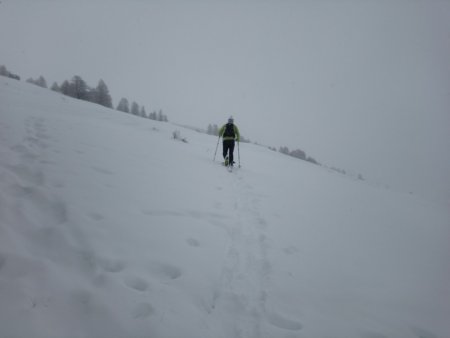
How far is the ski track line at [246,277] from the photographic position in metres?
2.94

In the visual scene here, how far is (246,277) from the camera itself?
12.3 ft

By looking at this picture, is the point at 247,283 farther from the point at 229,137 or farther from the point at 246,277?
the point at 229,137

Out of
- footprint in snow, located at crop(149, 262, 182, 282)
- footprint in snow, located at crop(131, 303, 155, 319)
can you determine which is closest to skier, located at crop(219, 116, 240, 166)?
footprint in snow, located at crop(149, 262, 182, 282)

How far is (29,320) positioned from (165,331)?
1.34 metres

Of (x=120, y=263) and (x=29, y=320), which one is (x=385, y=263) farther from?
(x=29, y=320)

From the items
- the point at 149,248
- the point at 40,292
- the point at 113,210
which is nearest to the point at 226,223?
the point at 149,248

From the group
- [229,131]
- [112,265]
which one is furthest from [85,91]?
[112,265]

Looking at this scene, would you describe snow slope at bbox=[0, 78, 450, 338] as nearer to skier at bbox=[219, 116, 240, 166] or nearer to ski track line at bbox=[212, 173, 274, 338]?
ski track line at bbox=[212, 173, 274, 338]

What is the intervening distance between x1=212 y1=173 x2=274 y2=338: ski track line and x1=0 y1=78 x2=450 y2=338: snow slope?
21 millimetres

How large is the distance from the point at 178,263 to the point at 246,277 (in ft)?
3.94

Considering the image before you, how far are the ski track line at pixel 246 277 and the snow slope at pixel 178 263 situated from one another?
0.02m

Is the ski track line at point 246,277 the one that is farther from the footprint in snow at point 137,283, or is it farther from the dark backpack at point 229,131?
the dark backpack at point 229,131

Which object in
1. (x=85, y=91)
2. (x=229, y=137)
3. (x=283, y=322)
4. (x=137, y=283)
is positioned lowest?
(x=283, y=322)

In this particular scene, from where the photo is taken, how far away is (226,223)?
17.6ft
